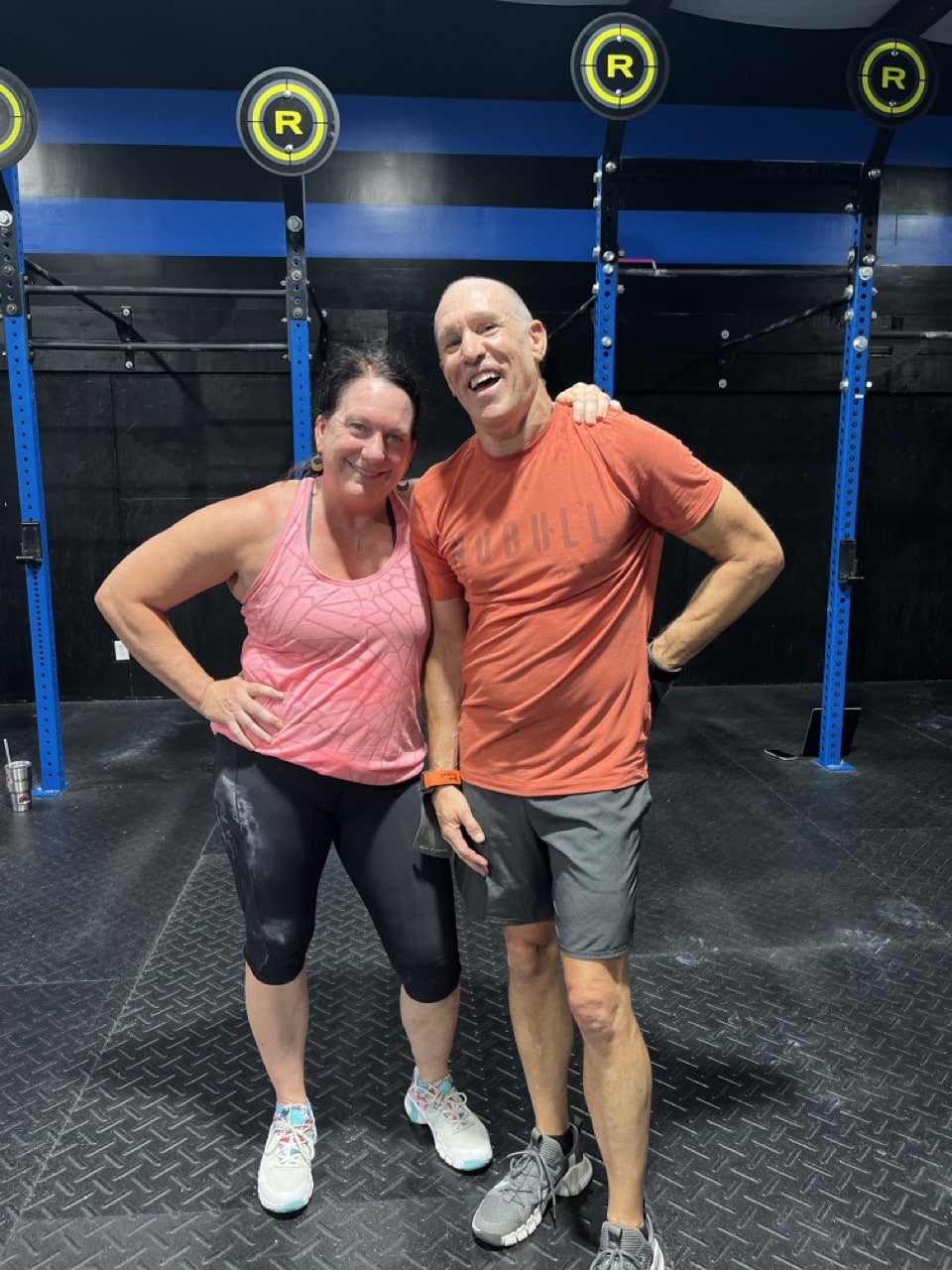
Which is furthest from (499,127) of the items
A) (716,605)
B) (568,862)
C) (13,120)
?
(568,862)

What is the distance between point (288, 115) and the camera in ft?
10.3

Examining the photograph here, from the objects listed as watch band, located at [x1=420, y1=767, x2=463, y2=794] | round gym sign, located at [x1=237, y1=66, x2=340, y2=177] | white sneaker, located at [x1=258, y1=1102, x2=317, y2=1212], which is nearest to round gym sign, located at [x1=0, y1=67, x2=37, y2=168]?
round gym sign, located at [x1=237, y1=66, x2=340, y2=177]

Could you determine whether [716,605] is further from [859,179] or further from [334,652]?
[859,179]

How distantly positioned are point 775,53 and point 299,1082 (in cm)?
538

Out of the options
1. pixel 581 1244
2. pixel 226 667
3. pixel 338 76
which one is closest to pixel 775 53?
pixel 338 76

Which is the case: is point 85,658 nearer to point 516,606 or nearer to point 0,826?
point 0,826

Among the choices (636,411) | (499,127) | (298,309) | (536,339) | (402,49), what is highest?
(402,49)

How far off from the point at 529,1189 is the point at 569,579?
3.52 ft

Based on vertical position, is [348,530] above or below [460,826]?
above

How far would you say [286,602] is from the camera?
1442mm

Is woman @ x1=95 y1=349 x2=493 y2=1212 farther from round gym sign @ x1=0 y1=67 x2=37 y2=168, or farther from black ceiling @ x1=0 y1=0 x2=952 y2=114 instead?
black ceiling @ x1=0 y1=0 x2=952 y2=114

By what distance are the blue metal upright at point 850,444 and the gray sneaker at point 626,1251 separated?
2800 mm

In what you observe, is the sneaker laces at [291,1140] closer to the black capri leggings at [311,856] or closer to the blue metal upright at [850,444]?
the black capri leggings at [311,856]

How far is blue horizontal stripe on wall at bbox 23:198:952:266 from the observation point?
4.58m
